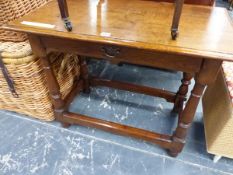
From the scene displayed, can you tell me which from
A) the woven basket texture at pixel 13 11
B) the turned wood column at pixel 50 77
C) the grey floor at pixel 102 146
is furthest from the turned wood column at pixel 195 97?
the woven basket texture at pixel 13 11

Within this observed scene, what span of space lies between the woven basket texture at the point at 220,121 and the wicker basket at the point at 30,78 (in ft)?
2.95

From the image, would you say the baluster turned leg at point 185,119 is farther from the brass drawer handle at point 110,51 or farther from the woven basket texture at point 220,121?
the brass drawer handle at point 110,51

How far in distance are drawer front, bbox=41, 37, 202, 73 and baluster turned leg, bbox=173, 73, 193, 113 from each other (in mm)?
468

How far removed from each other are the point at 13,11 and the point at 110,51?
0.56m

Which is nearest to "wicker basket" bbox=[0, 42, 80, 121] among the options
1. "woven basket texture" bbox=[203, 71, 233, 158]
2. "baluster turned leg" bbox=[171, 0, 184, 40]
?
"baluster turned leg" bbox=[171, 0, 184, 40]

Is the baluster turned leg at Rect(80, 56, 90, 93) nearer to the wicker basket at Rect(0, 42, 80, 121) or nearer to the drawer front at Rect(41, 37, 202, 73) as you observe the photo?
the wicker basket at Rect(0, 42, 80, 121)

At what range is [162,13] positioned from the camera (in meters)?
0.92

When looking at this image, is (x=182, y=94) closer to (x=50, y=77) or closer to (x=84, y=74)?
(x=84, y=74)

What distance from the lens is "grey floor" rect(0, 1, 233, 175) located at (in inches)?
42.5

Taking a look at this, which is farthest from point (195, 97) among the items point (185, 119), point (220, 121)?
point (220, 121)

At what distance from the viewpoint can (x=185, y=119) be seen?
0.94 meters

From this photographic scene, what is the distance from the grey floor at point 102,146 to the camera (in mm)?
1079

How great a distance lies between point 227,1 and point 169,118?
2493 mm

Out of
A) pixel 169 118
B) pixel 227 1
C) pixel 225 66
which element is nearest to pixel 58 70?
pixel 169 118
